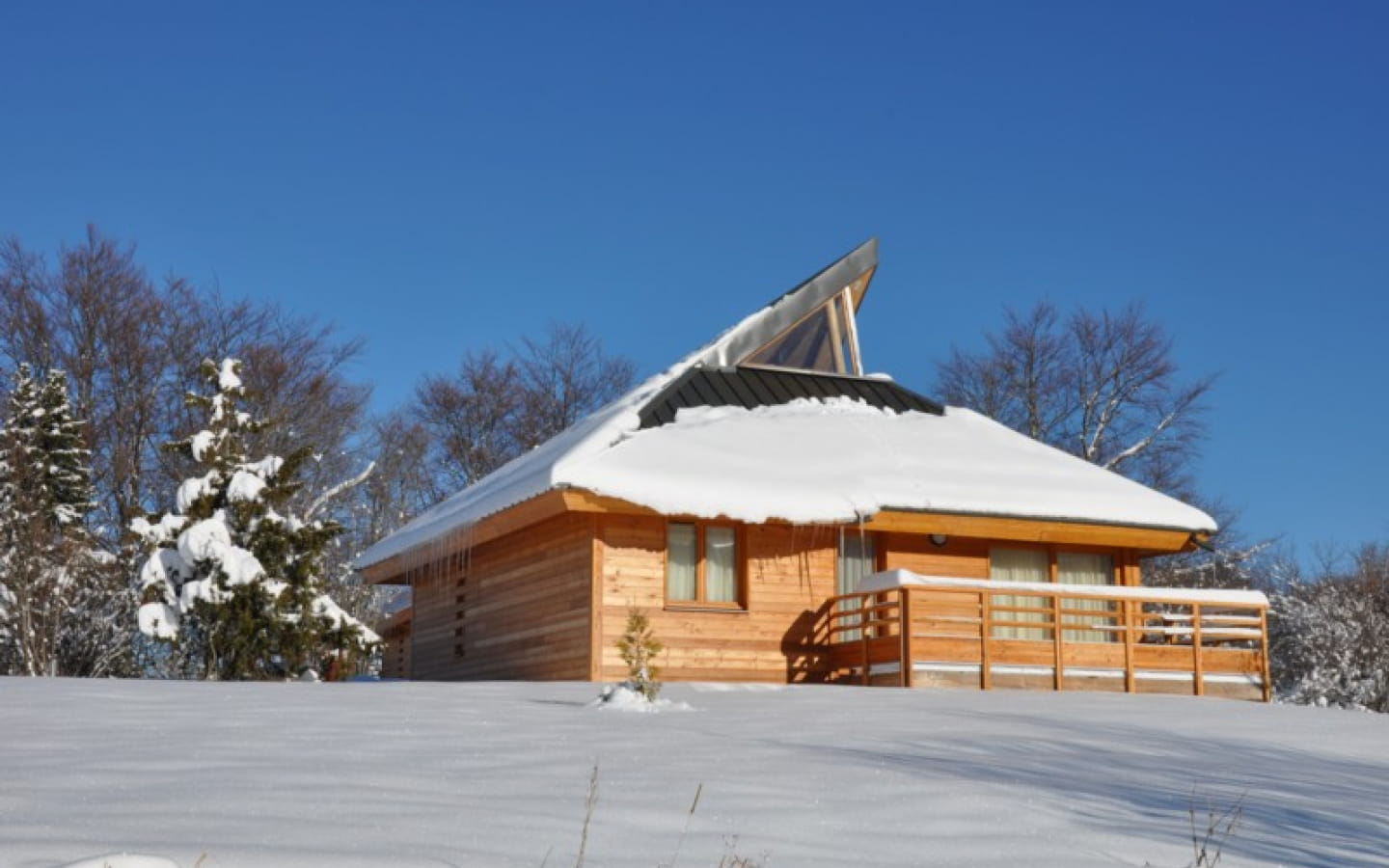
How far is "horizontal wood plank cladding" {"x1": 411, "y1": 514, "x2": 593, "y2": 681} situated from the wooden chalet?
0.13 feet

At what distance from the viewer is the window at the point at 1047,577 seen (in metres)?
18.8

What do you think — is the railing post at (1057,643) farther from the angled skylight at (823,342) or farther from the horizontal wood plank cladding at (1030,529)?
the angled skylight at (823,342)

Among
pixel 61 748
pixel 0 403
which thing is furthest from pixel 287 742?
pixel 0 403

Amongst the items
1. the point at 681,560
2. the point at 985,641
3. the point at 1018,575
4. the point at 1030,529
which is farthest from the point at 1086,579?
the point at 681,560

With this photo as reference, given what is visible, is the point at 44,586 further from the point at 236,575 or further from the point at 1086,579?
the point at 1086,579

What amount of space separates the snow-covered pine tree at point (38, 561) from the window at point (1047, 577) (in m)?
12.9

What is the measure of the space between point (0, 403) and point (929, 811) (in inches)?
1018

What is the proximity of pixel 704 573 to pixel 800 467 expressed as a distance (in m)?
1.77

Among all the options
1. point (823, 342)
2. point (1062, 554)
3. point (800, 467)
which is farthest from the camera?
point (823, 342)

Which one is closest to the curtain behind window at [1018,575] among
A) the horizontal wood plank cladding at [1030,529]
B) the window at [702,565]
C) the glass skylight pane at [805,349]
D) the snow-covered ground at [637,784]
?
the horizontal wood plank cladding at [1030,529]

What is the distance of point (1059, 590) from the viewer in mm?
17203

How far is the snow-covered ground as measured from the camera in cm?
534

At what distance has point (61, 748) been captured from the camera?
25.1 feet

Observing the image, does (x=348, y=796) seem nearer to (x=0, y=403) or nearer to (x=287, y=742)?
(x=287, y=742)
